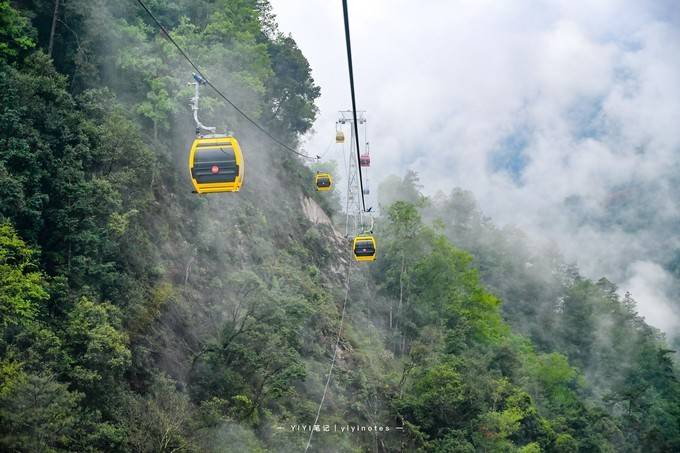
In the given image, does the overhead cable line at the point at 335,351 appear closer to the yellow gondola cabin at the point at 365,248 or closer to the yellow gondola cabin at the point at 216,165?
the yellow gondola cabin at the point at 365,248

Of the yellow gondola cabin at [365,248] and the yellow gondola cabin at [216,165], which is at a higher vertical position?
the yellow gondola cabin at [216,165]

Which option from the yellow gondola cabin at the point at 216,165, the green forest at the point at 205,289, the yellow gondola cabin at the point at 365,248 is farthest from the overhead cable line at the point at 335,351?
the yellow gondola cabin at the point at 216,165

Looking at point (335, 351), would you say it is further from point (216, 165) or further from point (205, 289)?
point (216, 165)

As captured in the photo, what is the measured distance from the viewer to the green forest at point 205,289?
62.9 ft

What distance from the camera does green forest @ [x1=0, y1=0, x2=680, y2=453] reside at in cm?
1917

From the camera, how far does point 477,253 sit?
8406 cm

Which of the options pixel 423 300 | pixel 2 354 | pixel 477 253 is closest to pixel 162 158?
pixel 2 354

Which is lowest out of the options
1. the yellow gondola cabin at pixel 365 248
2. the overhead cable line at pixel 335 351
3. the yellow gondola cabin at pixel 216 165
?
the overhead cable line at pixel 335 351

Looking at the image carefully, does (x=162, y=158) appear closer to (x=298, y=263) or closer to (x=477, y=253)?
(x=298, y=263)

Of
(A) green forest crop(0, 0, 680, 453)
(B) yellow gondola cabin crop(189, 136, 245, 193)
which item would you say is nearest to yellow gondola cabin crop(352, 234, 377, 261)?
(A) green forest crop(0, 0, 680, 453)

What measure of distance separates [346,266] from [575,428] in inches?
755

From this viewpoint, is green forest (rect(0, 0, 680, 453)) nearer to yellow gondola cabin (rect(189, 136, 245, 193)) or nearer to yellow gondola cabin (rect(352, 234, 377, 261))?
yellow gondola cabin (rect(352, 234, 377, 261))

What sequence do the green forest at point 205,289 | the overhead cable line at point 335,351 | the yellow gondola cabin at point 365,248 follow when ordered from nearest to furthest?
the green forest at point 205,289 → the overhead cable line at point 335,351 → the yellow gondola cabin at point 365,248

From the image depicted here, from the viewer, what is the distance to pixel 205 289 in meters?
28.8
